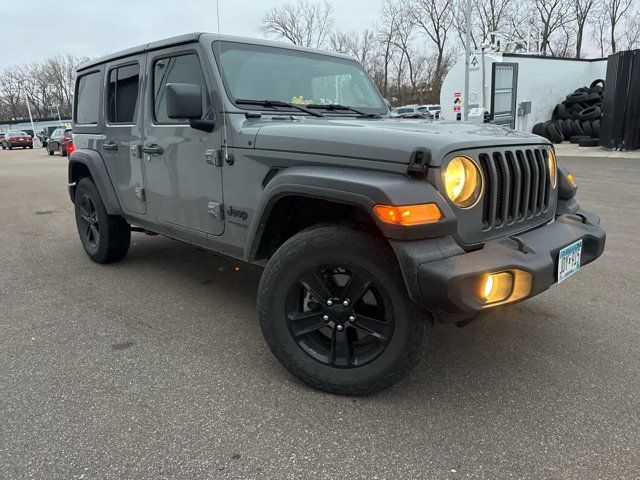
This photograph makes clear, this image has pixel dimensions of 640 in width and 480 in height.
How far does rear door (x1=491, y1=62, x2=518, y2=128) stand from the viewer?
1770cm

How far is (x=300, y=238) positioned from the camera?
2.53 meters

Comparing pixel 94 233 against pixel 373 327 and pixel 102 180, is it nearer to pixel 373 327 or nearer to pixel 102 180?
pixel 102 180

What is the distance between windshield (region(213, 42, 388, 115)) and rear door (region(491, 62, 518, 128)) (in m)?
15.0

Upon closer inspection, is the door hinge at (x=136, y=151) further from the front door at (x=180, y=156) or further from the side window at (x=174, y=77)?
the side window at (x=174, y=77)

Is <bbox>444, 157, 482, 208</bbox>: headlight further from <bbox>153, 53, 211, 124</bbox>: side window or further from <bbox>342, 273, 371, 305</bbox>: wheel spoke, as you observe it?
<bbox>153, 53, 211, 124</bbox>: side window

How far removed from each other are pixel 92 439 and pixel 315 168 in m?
1.64

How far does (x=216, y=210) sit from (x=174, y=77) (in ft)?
3.59

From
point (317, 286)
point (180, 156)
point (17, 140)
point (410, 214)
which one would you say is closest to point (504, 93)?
point (180, 156)

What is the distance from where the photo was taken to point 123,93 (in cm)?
419

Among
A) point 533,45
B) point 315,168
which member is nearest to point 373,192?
point 315,168

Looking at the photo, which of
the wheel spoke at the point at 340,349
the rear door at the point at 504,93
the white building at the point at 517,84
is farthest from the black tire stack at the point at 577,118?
the wheel spoke at the point at 340,349

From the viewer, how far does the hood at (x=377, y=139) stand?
2232 millimetres

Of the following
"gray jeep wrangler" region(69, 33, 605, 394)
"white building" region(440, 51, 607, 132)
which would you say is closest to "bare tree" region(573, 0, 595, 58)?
"white building" region(440, 51, 607, 132)

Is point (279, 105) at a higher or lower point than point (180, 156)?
higher
